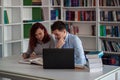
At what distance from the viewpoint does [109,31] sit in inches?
210

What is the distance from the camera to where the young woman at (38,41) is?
11.3 ft

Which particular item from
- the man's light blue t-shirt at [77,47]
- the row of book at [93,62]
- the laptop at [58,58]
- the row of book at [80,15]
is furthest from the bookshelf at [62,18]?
the row of book at [93,62]

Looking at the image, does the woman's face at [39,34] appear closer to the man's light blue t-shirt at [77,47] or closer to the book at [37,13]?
the man's light blue t-shirt at [77,47]

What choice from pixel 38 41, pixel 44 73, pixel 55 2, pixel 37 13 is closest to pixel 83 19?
pixel 55 2

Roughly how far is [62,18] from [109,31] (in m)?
1.17

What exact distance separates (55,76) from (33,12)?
304cm

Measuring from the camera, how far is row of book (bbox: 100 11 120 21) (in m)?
5.25

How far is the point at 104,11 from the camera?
5.40 m

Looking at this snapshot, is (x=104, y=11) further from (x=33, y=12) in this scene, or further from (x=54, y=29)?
(x=54, y=29)

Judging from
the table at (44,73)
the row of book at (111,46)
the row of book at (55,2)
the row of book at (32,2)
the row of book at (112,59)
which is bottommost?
the row of book at (112,59)

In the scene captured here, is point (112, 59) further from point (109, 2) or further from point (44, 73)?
point (44, 73)

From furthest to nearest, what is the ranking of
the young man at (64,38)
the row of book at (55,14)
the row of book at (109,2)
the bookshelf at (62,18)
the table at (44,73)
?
1. the row of book at (55,14)
2. the row of book at (109,2)
3. the bookshelf at (62,18)
4. the young man at (64,38)
5. the table at (44,73)

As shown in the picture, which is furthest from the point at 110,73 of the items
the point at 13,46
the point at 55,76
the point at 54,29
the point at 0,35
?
the point at 13,46

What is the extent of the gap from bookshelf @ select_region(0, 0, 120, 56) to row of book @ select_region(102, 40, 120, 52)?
2 cm
